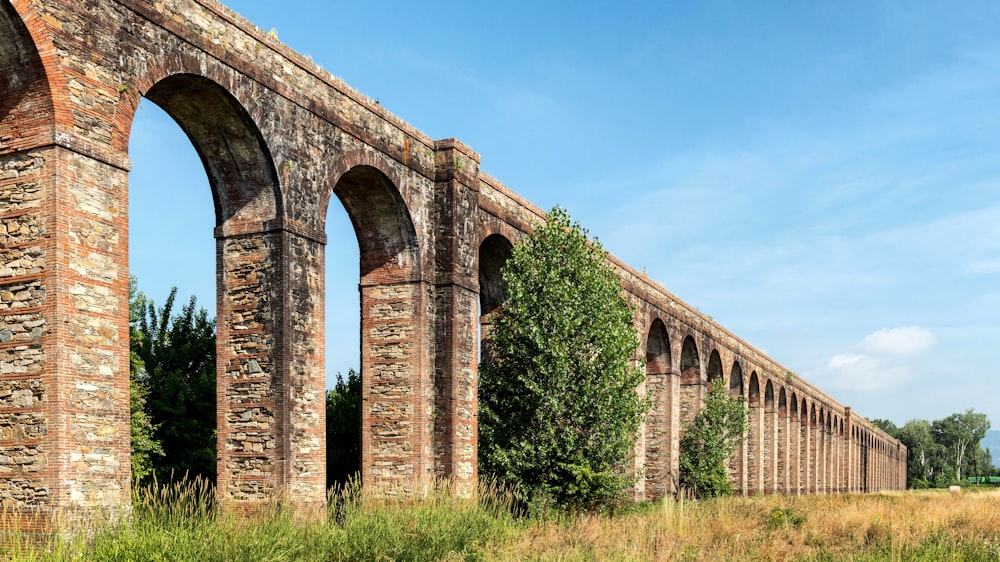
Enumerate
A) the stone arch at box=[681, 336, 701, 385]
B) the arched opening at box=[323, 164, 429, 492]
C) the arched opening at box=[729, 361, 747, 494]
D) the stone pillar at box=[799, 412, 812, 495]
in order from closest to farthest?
1. the arched opening at box=[323, 164, 429, 492]
2. the stone arch at box=[681, 336, 701, 385]
3. the arched opening at box=[729, 361, 747, 494]
4. the stone pillar at box=[799, 412, 812, 495]

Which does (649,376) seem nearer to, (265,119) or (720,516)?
(720,516)

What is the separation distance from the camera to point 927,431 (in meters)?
121

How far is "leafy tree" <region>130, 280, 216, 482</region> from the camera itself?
1026 inches

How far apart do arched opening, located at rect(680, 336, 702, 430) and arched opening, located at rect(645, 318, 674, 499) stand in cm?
292

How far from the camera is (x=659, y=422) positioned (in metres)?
31.5

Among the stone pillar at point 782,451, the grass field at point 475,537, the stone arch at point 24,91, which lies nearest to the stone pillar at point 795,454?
the stone pillar at point 782,451

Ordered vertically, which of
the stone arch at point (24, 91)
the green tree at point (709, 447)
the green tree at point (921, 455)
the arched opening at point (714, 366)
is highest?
the stone arch at point (24, 91)

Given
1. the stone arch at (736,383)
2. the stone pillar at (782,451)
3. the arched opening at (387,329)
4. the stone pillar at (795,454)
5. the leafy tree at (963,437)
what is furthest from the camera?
the leafy tree at (963,437)

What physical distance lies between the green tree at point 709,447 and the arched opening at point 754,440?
30.7 ft

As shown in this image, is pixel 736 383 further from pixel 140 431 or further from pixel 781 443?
pixel 140 431

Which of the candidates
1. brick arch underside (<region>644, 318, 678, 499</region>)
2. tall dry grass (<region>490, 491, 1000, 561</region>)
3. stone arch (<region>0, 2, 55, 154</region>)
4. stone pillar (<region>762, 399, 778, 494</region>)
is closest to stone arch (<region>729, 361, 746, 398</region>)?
stone pillar (<region>762, 399, 778, 494</region>)

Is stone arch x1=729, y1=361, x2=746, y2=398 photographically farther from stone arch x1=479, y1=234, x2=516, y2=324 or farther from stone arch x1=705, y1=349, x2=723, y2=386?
stone arch x1=479, y1=234, x2=516, y2=324

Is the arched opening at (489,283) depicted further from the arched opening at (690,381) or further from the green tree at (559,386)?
the arched opening at (690,381)

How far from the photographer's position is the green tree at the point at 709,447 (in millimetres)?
32250
